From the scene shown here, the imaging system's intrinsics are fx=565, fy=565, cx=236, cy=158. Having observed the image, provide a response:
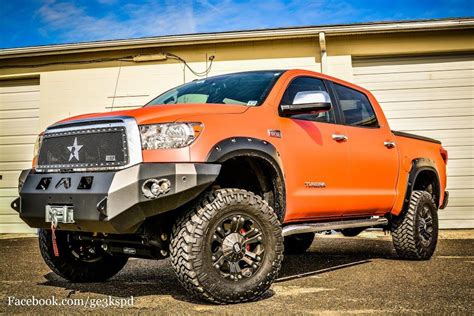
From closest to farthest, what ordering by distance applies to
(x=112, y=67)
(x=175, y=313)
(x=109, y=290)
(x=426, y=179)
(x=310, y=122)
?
(x=175, y=313)
(x=109, y=290)
(x=310, y=122)
(x=426, y=179)
(x=112, y=67)

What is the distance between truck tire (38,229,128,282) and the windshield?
62.4 inches

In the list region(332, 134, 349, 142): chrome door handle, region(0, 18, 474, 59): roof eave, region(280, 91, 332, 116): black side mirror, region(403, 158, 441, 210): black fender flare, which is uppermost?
region(0, 18, 474, 59): roof eave

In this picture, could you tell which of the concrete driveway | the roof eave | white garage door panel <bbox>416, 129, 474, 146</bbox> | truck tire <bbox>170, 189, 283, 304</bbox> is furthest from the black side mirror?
white garage door panel <bbox>416, 129, 474, 146</bbox>

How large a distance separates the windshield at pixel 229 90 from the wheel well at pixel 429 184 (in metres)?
2.96

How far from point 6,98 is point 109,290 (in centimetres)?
893

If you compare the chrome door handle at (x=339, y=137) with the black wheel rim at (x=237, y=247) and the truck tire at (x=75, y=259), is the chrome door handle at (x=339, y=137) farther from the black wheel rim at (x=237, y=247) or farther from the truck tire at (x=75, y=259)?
the truck tire at (x=75, y=259)

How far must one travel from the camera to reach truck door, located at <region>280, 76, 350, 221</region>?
4.70m

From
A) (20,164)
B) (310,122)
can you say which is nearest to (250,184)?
(310,122)

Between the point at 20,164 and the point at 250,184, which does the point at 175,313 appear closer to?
the point at 250,184

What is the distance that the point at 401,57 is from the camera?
11227 mm

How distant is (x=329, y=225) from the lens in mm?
5207

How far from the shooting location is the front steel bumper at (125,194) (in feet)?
12.1

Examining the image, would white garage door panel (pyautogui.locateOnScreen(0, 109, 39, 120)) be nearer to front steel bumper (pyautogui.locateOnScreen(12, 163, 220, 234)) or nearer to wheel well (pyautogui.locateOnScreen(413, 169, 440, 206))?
wheel well (pyautogui.locateOnScreen(413, 169, 440, 206))

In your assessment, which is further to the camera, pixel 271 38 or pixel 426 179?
pixel 271 38
